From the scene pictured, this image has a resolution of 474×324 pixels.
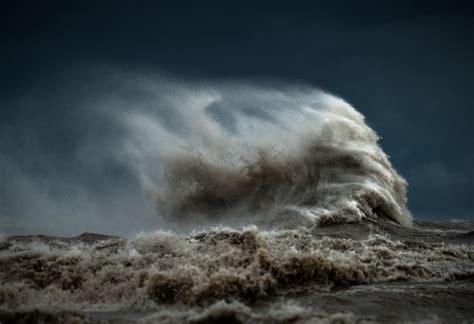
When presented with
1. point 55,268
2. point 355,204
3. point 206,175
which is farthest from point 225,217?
point 55,268

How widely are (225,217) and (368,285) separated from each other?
11.4 m

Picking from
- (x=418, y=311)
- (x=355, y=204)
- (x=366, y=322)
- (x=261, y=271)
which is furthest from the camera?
(x=355, y=204)

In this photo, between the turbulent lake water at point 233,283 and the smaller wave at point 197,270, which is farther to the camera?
the smaller wave at point 197,270

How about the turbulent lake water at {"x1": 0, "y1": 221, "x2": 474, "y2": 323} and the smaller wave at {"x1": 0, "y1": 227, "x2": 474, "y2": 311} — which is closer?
the turbulent lake water at {"x1": 0, "y1": 221, "x2": 474, "y2": 323}

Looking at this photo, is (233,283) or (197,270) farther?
(197,270)

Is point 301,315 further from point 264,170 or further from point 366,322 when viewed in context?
point 264,170

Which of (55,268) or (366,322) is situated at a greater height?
(55,268)

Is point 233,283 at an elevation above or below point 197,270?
below

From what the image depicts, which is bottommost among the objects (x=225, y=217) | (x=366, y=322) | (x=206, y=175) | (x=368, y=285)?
(x=366, y=322)

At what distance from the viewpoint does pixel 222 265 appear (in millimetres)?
6039

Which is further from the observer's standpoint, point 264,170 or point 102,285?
point 264,170

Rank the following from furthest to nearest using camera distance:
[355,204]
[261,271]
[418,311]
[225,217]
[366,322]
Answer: [225,217], [355,204], [261,271], [418,311], [366,322]

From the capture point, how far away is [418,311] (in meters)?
4.84

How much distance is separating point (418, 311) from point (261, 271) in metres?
2.17
